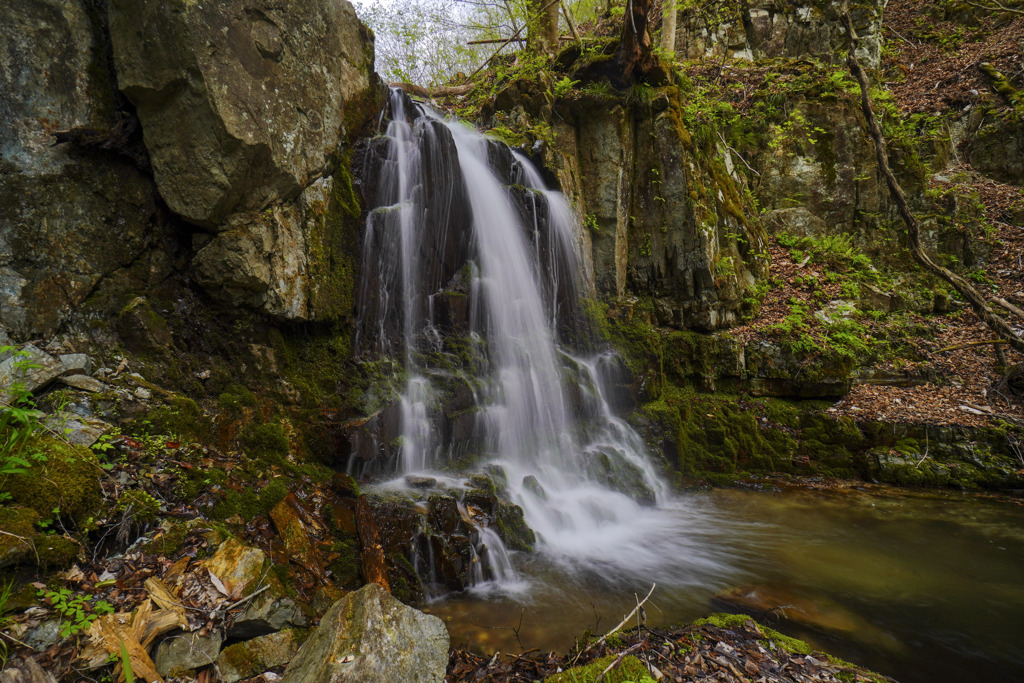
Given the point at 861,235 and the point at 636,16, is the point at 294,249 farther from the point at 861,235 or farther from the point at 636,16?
the point at 861,235

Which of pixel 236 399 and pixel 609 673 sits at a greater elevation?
pixel 236 399

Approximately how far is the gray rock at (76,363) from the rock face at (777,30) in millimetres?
16132

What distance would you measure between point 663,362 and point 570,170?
434 cm

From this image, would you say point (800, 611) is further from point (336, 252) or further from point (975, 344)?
point (975, 344)

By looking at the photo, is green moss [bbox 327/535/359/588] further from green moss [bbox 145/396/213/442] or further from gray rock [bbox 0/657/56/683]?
gray rock [bbox 0/657/56/683]

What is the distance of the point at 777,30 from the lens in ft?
45.0

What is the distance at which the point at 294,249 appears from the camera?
4793 mm

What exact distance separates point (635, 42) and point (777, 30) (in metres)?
9.74

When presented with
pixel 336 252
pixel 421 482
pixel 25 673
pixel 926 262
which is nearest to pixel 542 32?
pixel 336 252

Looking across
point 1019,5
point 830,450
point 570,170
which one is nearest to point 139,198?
point 570,170

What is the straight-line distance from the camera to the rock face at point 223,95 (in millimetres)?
3820

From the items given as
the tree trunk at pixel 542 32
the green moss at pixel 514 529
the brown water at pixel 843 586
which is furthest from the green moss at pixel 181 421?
the tree trunk at pixel 542 32

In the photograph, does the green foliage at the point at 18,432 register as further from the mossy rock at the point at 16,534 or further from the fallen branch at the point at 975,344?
the fallen branch at the point at 975,344

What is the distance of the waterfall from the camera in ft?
17.7
